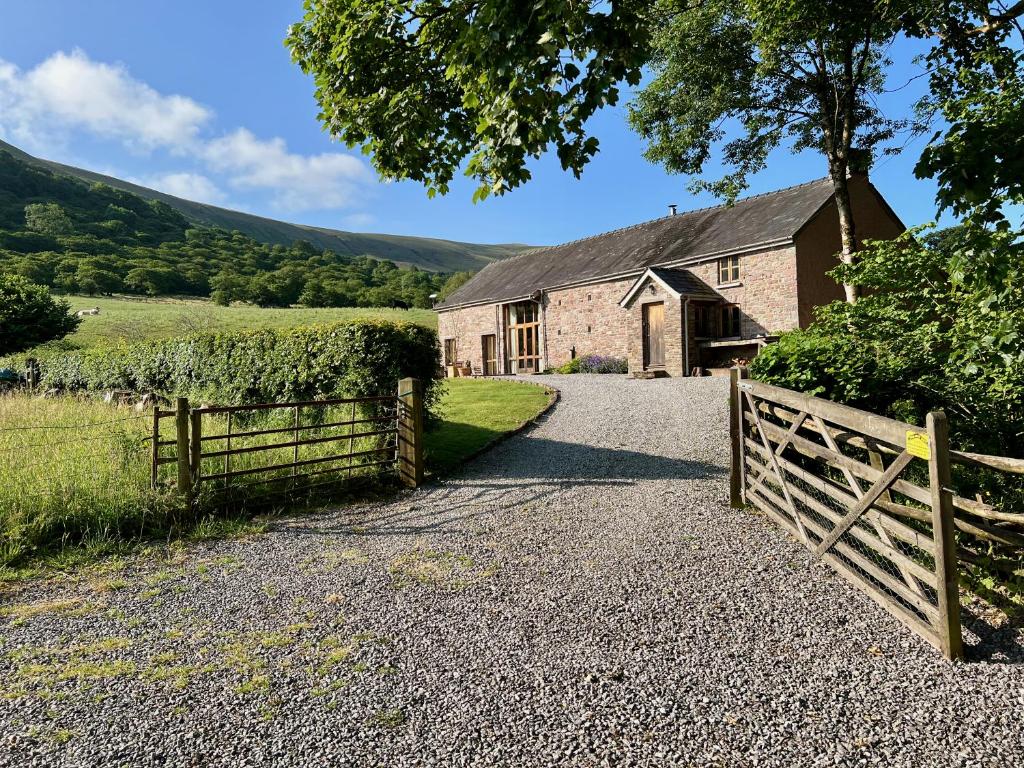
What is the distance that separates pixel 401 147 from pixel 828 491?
6.83m

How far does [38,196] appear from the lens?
363 ft

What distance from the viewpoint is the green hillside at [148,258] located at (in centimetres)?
7106

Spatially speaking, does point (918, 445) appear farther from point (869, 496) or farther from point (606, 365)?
point (606, 365)

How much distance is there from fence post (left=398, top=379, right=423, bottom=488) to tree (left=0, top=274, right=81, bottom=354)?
90.2 feet

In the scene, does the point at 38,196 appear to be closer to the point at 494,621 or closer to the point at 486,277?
the point at 486,277

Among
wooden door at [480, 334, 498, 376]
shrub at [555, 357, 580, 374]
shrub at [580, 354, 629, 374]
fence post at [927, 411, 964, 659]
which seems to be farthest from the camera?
wooden door at [480, 334, 498, 376]

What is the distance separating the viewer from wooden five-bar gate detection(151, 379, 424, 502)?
6.96 m

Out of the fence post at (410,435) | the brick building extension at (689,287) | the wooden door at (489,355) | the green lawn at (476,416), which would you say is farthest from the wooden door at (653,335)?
the fence post at (410,435)

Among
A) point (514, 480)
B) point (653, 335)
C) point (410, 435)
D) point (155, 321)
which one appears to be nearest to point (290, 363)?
point (410, 435)

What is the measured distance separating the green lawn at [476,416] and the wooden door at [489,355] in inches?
425

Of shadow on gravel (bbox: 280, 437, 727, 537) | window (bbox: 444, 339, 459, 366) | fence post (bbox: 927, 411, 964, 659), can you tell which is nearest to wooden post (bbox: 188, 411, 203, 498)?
shadow on gravel (bbox: 280, 437, 727, 537)

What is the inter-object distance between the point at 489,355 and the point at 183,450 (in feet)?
83.8

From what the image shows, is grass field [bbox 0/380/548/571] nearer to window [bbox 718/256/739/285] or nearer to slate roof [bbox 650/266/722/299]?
slate roof [bbox 650/266/722/299]

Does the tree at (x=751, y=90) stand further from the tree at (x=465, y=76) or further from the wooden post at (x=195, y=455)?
the wooden post at (x=195, y=455)
